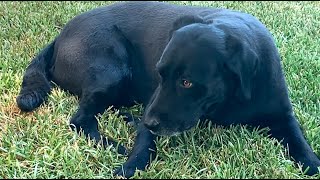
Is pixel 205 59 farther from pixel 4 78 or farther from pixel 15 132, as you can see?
pixel 4 78

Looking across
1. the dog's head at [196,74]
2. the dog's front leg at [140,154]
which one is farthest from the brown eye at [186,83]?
the dog's front leg at [140,154]

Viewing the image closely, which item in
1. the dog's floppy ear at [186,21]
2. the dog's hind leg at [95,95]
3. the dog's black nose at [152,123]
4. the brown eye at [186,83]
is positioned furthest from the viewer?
the dog's hind leg at [95,95]

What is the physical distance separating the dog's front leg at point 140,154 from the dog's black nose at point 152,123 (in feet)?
0.52

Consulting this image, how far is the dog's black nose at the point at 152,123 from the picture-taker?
10.3ft

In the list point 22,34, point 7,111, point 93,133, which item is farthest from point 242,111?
point 22,34

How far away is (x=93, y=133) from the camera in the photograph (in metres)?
3.61

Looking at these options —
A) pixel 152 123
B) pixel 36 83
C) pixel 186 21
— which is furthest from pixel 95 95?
pixel 186 21

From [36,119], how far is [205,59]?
4.44ft

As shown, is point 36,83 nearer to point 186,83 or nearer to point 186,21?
point 186,21

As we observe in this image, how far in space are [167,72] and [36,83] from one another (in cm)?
140

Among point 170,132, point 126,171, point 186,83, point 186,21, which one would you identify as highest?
point 186,21

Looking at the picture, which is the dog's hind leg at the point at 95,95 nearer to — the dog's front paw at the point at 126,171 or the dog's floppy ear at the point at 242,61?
the dog's front paw at the point at 126,171

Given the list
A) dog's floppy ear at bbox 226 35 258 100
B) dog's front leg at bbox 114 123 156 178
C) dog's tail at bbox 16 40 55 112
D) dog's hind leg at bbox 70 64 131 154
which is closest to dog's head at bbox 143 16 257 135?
dog's floppy ear at bbox 226 35 258 100

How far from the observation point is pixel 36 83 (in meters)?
4.09
